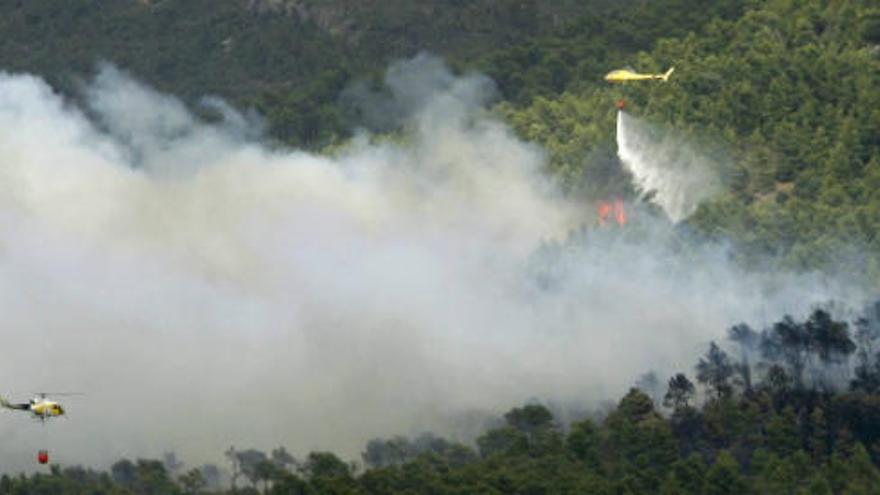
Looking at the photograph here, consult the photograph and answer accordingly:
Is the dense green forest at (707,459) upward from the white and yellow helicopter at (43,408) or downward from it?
downward

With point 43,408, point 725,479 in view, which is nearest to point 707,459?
point 725,479

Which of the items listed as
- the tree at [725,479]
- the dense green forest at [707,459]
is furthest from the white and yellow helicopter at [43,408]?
the tree at [725,479]

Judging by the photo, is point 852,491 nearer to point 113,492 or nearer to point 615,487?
point 615,487

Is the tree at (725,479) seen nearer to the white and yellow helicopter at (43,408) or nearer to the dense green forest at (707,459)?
the dense green forest at (707,459)

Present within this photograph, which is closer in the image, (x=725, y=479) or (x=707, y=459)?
(x=725, y=479)

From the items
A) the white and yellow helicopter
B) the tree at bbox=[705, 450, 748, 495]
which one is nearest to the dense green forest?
the tree at bbox=[705, 450, 748, 495]

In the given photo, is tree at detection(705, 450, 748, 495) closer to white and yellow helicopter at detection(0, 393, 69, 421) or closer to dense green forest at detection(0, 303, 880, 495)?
dense green forest at detection(0, 303, 880, 495)

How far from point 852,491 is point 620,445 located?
12448 millimetres

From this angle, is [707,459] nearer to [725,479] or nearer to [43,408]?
[725,479]

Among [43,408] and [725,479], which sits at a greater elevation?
[43,408]

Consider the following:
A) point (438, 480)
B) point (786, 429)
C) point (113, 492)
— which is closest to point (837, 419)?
point (786, 429)

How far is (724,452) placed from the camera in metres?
194

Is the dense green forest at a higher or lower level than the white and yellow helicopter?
lower

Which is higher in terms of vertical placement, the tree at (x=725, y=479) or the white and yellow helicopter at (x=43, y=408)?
the white and yellow helicopter at (x=43, y=408)
